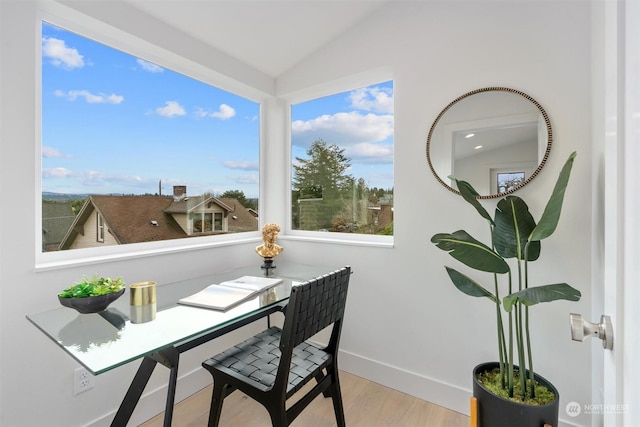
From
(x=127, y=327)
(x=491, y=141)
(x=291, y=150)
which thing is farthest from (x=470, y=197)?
(x=291, y=150)

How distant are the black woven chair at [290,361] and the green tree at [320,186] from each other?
114cm

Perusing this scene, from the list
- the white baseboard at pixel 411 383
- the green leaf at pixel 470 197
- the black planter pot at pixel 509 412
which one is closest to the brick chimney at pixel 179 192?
the white baseboard at pixel 411 383

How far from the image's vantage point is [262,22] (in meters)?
2.00

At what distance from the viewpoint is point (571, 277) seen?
1.50 metres

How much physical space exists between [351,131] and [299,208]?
2.69 feet

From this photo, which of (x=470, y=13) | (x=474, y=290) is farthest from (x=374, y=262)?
(x=470, y=13)

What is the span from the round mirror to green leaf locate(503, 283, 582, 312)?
632 mm

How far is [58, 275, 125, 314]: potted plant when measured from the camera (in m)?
1.18

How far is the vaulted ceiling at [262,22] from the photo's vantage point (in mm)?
1787

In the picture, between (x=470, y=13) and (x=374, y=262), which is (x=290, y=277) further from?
(x=470, y=13)

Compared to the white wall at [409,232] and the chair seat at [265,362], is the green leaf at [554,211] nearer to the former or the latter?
the white wall at [409,232]

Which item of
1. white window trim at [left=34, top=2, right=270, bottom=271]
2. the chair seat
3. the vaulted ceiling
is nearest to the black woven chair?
the chair seat

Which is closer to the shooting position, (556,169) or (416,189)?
(556,169)

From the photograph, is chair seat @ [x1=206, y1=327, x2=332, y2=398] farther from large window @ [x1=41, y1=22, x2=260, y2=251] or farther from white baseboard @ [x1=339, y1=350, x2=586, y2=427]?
large window @ [x1=41, y1=22, x2=260, y2=251]
